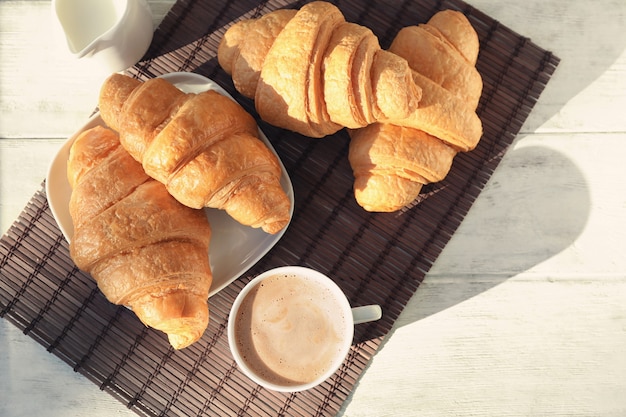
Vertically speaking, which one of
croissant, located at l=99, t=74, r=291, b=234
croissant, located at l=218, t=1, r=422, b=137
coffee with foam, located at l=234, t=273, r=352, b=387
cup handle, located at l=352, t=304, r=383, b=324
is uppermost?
croissant, located at l=218, t=1, r=422, b=137

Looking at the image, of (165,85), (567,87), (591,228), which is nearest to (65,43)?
(165,85)

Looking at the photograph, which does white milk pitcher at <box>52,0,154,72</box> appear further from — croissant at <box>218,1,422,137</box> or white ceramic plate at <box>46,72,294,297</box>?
croissant at <box>218,1,422,137</box>

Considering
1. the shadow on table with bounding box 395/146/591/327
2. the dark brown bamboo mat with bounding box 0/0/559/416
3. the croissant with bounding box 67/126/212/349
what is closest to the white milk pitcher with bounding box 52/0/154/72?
the dark brown bamboo mat with bounding box 0/0/559/416

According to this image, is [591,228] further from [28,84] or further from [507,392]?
[28,84]

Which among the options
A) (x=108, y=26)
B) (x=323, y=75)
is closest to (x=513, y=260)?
(x=323, y=75)

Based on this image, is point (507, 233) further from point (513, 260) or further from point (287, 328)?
point (287, 328)
